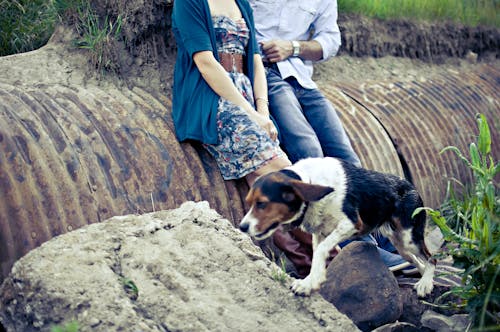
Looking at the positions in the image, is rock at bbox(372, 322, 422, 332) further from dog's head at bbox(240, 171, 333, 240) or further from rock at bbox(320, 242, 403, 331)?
dog's head at bbox(240, 171, 333, 240)

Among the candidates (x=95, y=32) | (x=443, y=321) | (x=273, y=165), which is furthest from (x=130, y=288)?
(x=95, y=32)

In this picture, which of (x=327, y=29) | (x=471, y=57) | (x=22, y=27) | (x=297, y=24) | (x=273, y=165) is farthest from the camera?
(x=471, y=57)

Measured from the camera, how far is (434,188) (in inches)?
234

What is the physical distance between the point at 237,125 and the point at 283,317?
4.74 feet

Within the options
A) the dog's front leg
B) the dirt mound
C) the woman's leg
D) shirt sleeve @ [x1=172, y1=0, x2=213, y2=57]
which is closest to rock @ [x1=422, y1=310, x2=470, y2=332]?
the dog's front leg

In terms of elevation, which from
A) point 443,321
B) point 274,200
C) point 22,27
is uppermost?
point 22,27

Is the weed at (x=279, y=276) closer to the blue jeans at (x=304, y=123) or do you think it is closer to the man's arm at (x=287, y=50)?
the blue jeans at (x=304, y=123)

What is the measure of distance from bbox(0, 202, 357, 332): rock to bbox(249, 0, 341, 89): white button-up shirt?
1.94 m

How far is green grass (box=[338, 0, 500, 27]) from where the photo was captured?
23.6ft

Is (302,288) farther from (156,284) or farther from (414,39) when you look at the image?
(414,39)

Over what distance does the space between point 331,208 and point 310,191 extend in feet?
0.76

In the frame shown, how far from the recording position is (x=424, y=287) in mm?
3699

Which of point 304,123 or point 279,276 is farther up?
point 304,123

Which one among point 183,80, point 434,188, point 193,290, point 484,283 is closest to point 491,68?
point 434,188
